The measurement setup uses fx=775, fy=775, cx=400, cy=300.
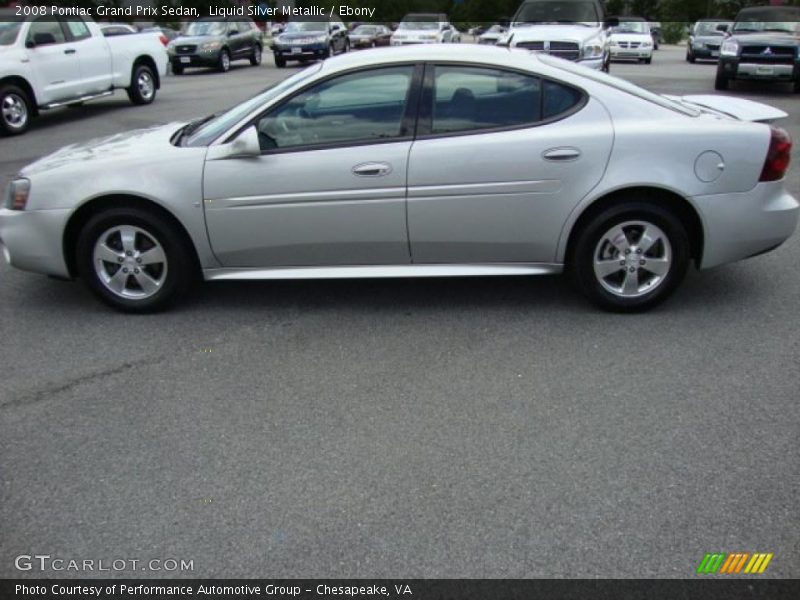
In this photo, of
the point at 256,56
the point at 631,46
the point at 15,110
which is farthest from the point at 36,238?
the point at 631,46

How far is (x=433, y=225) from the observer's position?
4688 mm

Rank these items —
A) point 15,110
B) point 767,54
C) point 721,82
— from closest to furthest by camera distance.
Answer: point 15,110, point 767,54, point 721,82

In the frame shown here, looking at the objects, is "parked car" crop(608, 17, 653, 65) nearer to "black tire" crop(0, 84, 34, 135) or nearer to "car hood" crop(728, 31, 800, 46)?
"car hood" crop(728, 31, 800, 46)

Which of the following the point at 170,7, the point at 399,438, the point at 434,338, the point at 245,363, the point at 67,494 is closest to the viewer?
the point at 67,494

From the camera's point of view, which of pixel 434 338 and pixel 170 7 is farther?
pixel 170 7

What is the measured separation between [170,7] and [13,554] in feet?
178

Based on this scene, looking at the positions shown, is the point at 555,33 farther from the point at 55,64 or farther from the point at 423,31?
the point at 423,31

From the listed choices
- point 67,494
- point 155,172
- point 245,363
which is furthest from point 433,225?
point 67,494

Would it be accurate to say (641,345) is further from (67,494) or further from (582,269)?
(67,494)

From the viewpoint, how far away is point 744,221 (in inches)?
184

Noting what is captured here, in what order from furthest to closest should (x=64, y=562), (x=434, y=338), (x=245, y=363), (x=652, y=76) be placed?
(x=652, y=76), (x=434, y=338), (x=245, y=363), (x=64, y=562)

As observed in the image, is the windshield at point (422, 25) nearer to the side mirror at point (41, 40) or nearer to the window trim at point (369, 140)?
the side mirror at point (41, 40)

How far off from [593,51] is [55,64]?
9.03m

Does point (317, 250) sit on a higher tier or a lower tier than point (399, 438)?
higher
